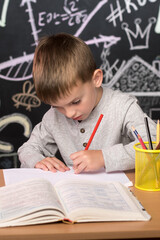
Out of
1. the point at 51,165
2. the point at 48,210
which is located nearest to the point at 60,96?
the point at 51,165

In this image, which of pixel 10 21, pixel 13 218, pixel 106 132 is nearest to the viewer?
pixel 13 218

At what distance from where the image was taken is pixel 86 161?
3.75 feet

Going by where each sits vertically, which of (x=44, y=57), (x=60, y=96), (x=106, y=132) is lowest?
(x=106, y=132)

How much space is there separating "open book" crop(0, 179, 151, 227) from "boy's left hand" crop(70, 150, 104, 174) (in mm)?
164

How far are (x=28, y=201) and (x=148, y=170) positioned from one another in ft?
1.16

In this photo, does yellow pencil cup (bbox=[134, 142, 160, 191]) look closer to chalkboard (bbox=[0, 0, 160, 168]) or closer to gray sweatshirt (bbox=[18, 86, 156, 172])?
gray sweatshirt (bbox=[18, 86, 156, 172])

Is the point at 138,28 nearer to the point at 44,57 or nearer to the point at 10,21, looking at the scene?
the point at 10,21

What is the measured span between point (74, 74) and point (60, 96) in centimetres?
9

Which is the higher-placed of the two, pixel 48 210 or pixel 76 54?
pixel 76 54

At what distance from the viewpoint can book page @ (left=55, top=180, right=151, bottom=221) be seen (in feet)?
2.52

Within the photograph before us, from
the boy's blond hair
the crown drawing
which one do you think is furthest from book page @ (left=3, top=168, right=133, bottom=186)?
the crown drawing

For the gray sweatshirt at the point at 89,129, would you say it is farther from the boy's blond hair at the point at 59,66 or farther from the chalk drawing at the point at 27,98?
the chalk drawing at the point at 27,98

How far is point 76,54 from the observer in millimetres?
1233

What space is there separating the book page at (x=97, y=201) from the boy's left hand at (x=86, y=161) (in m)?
0.16
